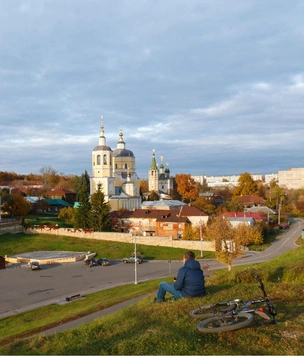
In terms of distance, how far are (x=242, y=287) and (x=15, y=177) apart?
122780 millimetres

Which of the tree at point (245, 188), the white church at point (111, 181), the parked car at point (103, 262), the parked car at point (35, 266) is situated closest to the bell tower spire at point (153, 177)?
the tree at point (245, 188)

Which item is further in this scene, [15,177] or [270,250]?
[15,177]

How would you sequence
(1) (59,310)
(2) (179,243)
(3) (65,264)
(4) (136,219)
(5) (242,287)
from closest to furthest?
(5) (242,287), (1) (59,310), (3) (65,264), (2) (179,243), (4) (136,219)

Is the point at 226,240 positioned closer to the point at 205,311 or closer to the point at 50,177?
the point at 205,311

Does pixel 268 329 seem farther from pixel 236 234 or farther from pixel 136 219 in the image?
Answer: pixel 136 219

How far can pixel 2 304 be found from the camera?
20.9 m

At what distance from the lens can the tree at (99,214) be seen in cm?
4691

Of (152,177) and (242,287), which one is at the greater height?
(152,177)

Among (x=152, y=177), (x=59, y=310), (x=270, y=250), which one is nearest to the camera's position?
(x=59, y=310)

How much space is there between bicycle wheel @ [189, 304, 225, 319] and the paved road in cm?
1480

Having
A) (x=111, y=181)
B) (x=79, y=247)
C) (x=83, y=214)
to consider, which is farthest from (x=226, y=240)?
(x=111, y=181)

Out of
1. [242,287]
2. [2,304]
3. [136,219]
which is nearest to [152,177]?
[136,219]

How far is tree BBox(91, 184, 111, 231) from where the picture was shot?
46906 mm

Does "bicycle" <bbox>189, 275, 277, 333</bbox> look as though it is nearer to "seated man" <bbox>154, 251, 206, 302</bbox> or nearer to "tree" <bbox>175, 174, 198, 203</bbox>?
"seated man" <bbox>154, 251, 206, 302</bbox>
